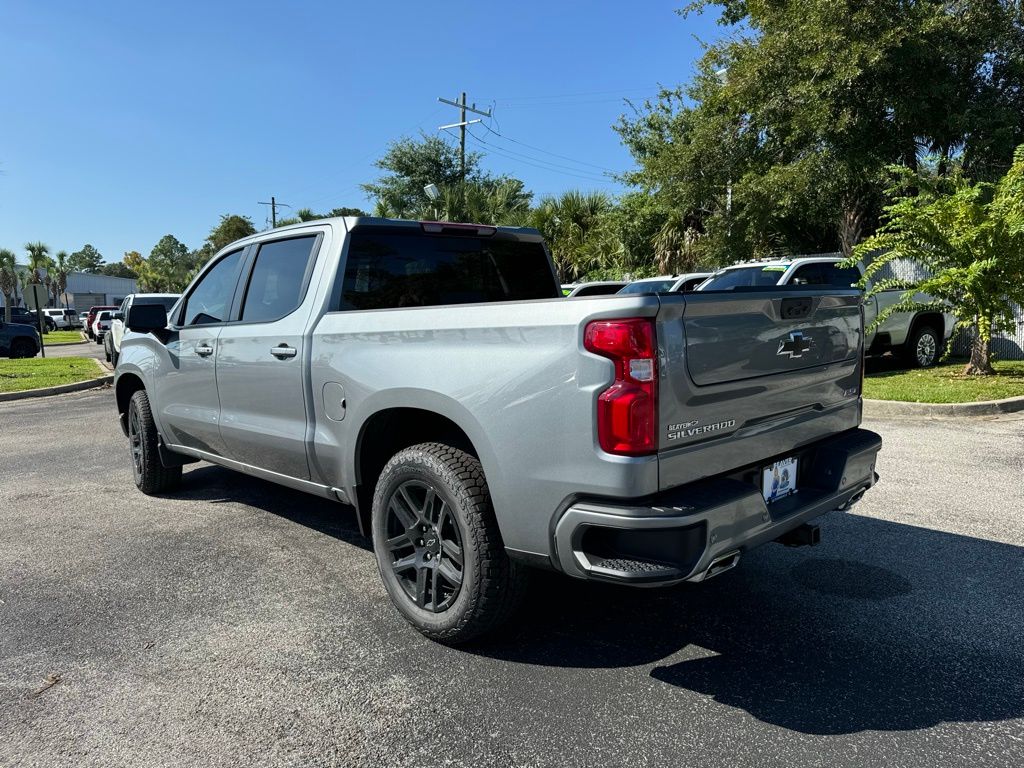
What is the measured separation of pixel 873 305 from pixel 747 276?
98.1 inches

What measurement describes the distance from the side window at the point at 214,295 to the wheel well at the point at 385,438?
1738mm

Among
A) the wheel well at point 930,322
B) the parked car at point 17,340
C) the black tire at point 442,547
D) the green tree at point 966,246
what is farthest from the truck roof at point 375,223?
the parked car at point 17,340

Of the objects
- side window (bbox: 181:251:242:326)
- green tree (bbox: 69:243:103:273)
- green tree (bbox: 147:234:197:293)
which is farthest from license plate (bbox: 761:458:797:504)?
green tree (bbox: 69:243:103:273)

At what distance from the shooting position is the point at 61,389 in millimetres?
13500

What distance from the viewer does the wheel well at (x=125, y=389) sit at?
19.8ft

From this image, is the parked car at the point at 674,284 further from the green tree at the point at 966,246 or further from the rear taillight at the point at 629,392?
the rear taillight at the point at 629,392

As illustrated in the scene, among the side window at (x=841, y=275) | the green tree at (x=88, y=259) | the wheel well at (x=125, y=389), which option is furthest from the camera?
the green tree at (x=88, y=259)

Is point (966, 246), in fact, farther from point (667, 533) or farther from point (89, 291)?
point (89, 291)

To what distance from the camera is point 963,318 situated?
35.1 feet

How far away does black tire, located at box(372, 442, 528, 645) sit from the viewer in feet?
9.62

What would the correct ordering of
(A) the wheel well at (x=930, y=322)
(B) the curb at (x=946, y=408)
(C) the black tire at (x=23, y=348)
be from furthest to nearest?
(C) the black tire at (x=23, y=348) < (A) the wheel well at (x=930, y=322) < (B) the curb at (x=946, y=408)

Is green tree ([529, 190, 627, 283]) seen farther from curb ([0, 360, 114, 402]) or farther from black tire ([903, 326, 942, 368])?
curb ([0, 360, 114, 402])

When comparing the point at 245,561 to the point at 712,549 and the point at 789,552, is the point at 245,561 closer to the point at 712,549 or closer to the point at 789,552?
the point at 712,549

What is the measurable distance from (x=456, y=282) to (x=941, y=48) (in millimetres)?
14184
